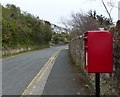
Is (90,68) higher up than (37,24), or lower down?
lower down

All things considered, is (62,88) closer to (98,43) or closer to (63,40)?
(98,43)

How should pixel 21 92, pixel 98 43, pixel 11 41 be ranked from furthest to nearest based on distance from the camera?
pixel 11 41, pixel 21 92, pixel 98 43

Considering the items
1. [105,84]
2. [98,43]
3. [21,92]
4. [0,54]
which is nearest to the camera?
[98,43]

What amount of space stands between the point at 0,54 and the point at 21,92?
1923cm

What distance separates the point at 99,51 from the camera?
3.85 metres

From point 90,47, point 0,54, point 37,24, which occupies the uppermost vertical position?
point 37,24

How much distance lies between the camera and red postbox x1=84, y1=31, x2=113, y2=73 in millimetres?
3840

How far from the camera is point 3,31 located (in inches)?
1060

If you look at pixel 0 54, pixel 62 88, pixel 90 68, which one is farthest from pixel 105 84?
pixel 0 54

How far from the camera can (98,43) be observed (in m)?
3.83

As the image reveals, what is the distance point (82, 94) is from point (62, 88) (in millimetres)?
978

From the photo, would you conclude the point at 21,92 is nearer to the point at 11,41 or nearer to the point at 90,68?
the point at 90,68

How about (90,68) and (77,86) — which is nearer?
(90,68)

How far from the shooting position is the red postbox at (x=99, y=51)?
384cm
